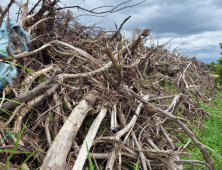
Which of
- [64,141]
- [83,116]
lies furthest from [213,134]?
[64,141]

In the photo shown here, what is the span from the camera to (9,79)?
2648mm

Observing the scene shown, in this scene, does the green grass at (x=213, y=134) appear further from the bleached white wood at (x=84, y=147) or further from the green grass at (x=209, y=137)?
the bleached white wood at (x=84, y=147)

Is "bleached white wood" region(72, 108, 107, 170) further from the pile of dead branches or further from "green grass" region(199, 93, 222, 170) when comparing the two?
"green grass" region(199, 93, 222, 170)

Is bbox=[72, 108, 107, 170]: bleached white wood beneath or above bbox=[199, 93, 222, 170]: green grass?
above

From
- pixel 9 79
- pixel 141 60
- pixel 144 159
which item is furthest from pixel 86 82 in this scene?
pixel 141 60

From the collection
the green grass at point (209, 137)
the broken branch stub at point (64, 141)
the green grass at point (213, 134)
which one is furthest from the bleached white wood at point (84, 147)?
the green grass at point (213, 134)

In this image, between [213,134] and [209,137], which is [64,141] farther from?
[213,134]

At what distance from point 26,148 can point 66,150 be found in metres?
0.64

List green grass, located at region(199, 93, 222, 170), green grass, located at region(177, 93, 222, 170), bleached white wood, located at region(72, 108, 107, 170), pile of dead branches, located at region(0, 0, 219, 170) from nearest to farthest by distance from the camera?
bleached white wood, located at region(72, 108, 107, 170) → pile of dead branches, located at region(0, 0, 219, 170) → green grass, located at region(177, 93, 222, 170) → green grass, located at region(199, 93, 222, 170)

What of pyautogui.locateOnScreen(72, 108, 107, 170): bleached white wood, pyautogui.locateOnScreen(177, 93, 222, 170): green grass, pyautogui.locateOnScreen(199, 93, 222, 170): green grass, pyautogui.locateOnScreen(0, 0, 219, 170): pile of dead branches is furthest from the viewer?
pyautogui.locateOnScreen(199, 93, 222, 170): green grass

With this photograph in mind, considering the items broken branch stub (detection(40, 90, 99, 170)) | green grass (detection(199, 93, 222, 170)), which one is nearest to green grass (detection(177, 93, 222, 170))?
green grass (detection(199, 93, 222, 170))

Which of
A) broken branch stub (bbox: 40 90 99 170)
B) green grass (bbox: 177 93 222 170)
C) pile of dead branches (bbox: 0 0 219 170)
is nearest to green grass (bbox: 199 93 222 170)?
green grass (bbox: 177 93 222 170)

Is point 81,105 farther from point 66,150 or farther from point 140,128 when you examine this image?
point 140,128

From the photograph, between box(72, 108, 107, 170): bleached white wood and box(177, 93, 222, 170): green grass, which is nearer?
box(72, 108, 107, 170): bleached white wood
